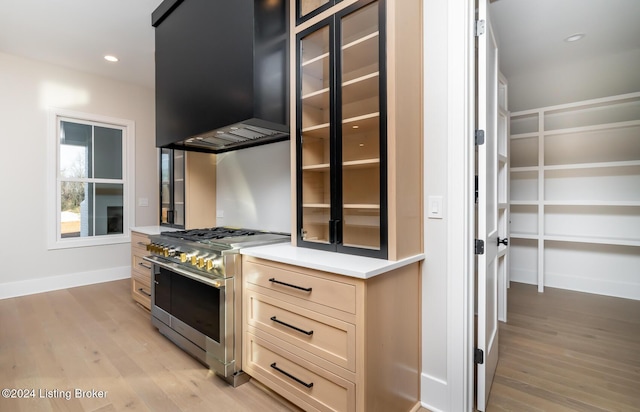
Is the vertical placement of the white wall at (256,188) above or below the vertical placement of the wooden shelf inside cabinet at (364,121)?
below

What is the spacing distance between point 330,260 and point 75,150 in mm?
4387

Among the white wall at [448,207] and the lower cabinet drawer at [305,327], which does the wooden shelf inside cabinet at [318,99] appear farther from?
the lower cabinet drawer at [305,327]

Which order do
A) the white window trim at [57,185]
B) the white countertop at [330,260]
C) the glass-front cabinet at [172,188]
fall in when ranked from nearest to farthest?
the white countertop at [330,260] → the glass-front cabinet at [172,188] → the white window trim at [57,185]

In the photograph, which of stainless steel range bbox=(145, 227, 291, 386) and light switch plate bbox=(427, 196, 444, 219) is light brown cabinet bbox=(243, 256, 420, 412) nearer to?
stainless steel range bbox=(145, 227, 291, 386)

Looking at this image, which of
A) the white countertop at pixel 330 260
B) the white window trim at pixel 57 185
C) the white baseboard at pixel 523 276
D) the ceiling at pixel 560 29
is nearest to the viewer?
the white countertop at pixel 330 260

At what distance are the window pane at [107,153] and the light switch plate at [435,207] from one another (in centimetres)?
457

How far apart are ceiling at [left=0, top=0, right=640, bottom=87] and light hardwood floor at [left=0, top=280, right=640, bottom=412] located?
9.05 ft

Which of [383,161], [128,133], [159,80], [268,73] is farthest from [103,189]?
[383,161]

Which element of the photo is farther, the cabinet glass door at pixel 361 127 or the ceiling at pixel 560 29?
the ceiling at pixel 560 29

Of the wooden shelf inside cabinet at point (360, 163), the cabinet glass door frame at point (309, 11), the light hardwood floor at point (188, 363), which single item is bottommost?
the light hardwood floor at point (188, 363)

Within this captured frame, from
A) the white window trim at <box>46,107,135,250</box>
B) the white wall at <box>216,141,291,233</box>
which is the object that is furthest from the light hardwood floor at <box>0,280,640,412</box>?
the white wall at <box>216,141,291,233</box>

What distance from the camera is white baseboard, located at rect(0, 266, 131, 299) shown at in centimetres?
360

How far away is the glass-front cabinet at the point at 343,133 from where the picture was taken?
1.61 meters

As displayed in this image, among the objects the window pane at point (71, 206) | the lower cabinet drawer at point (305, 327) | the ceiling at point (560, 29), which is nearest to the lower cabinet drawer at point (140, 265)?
the window pane at point (71, 206)
